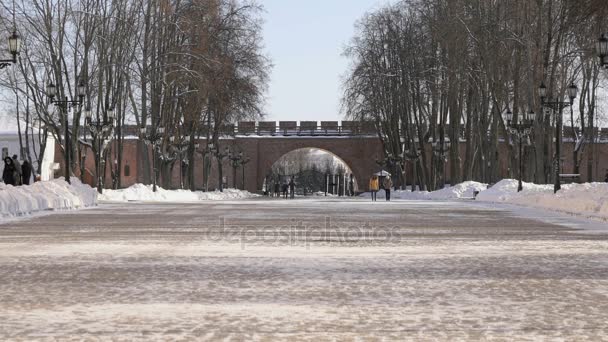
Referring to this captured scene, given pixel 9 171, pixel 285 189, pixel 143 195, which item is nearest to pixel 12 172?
pixel 9 171

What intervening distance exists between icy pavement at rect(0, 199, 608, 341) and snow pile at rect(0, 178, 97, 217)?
8203mm

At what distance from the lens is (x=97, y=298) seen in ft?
26.9

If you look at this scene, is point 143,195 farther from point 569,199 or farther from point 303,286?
point 303,286

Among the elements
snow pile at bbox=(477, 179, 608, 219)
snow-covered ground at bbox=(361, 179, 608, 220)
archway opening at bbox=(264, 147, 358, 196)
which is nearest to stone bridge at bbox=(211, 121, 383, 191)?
archway opening at bbox=(264, 147, 358, 196)

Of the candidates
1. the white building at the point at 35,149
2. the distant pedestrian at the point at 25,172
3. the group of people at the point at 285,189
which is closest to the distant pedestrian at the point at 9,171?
the distant pedestrian at the point at 25,172

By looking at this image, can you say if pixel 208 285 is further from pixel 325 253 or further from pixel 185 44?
pixel 185 44

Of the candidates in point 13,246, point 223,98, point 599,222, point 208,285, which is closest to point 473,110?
point 223,98

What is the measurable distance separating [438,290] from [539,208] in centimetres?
2221

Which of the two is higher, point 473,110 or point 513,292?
point 473,110

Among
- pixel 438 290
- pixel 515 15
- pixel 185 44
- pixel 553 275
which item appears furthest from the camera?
pixel 185 44

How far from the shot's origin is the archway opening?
112625mm

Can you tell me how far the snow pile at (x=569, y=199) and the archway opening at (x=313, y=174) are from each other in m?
64.6

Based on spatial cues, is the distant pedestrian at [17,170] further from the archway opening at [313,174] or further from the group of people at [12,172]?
the archway opening at [313,174]

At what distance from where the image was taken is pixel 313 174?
120 meters
